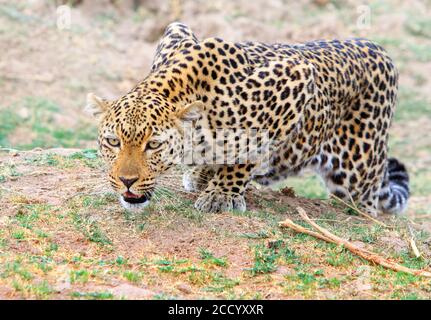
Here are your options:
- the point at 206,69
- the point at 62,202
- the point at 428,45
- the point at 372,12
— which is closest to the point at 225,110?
the point at 206,69

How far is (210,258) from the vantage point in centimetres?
705

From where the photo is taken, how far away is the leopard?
743 cm

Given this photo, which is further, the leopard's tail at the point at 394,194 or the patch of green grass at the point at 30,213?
the leopard's tail at the point at 394,194

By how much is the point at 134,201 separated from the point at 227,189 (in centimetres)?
135

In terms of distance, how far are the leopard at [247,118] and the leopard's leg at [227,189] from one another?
0.03ft

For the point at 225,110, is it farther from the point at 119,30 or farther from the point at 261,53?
the point at 119,30

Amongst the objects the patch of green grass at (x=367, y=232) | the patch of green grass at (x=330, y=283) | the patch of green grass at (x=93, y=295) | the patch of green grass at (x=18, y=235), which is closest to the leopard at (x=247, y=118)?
the patch of green grass at (x=18, y=235)

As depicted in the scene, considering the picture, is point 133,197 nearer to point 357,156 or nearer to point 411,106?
point 357,156

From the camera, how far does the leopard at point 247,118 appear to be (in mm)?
7426

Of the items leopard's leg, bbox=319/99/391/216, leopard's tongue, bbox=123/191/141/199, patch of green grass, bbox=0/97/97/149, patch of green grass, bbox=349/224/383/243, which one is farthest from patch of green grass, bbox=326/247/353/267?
patch of green grass, bbox=0/97/97/149

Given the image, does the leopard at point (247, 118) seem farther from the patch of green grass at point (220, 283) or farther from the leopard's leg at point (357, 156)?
the patch of green grass at point (220, 283)
